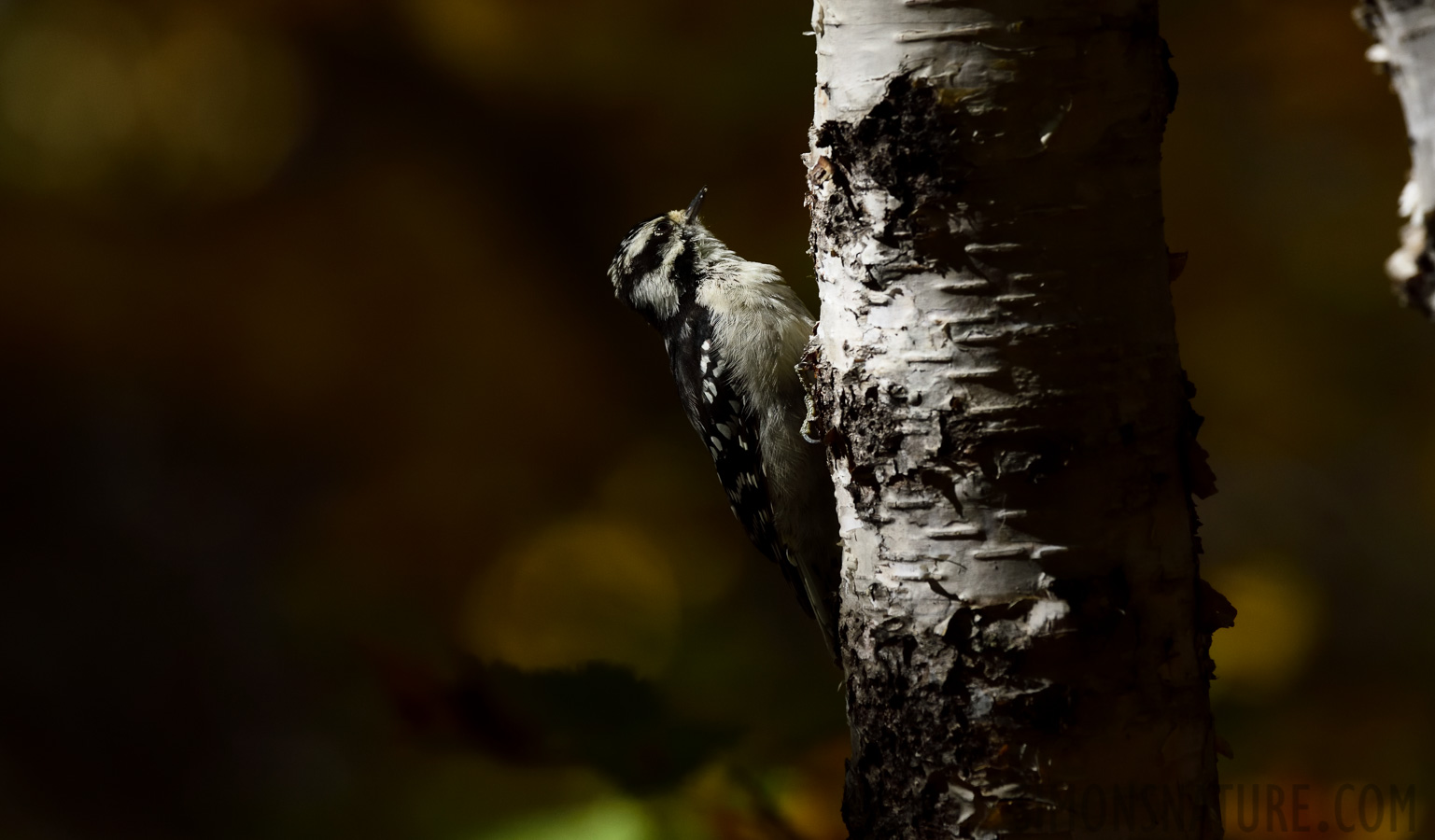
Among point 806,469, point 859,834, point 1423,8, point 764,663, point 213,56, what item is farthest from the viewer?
point 764,663

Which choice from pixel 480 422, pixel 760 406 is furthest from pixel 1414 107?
pixel 480 422

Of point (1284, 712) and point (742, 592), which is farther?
point (742, 592)

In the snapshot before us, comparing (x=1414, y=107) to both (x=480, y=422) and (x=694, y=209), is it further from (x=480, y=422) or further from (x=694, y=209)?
(x=480, y=422)

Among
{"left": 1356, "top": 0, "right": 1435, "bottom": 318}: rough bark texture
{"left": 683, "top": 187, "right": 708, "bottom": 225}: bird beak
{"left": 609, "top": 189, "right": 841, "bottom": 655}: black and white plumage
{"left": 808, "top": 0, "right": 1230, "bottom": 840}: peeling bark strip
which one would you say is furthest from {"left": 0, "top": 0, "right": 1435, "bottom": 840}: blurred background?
{"left": 1356, "top": 0, "right": 1435, "bottom": 318}: rough bark texture

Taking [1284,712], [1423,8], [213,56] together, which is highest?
[213,56]

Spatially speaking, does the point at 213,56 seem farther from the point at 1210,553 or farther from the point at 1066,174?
the point at 1210,553

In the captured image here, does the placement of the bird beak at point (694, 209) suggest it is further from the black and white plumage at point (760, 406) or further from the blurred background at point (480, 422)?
the blurred background at point (480, 422)

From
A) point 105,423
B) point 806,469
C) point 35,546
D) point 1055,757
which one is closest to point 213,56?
point 105,423
